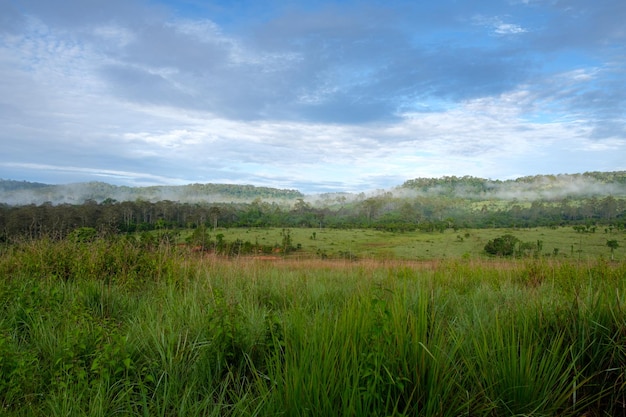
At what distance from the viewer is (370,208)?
90.8 meters

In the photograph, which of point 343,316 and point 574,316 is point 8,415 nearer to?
point 343,316

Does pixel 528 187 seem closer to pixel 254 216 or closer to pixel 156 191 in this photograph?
pixel 254 216

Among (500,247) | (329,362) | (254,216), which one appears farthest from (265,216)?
(329,362)

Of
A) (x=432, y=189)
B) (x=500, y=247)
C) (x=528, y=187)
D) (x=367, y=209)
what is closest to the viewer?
(x=500, y=247)

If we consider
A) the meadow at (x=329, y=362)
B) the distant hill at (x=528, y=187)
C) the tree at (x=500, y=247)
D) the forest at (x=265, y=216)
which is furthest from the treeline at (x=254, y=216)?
the distant hill at (x=528, y=187)

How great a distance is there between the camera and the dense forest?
58.3ft

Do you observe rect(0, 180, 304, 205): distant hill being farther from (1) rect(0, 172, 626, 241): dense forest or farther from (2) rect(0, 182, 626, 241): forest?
(2) rect(0, 182, 626, 241): forest

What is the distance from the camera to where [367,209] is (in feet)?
298

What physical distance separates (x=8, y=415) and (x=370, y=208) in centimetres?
8955

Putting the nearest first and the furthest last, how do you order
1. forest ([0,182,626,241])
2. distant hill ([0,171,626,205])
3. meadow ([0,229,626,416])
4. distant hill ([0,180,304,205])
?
meadow ([0,229,626,416]), forest ([0,182,626,241]), distant hill ([0,180,304,205]), distant hill ([0,171,626,205])

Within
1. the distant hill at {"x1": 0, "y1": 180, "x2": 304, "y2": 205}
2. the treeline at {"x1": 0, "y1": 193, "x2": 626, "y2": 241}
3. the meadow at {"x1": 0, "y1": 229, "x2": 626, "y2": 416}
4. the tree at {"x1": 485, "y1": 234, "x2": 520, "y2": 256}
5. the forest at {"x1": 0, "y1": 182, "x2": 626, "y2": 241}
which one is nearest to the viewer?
the meadow at {"x1": 0, "y1": 229, "x2": 626, "y2": 416}

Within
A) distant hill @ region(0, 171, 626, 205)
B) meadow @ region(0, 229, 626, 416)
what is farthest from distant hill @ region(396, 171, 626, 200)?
meadow @ region(0, 229, 626, 416)

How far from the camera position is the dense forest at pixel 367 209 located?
17.8 m

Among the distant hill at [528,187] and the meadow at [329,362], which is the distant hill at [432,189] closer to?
the distant hill at [528,187]
